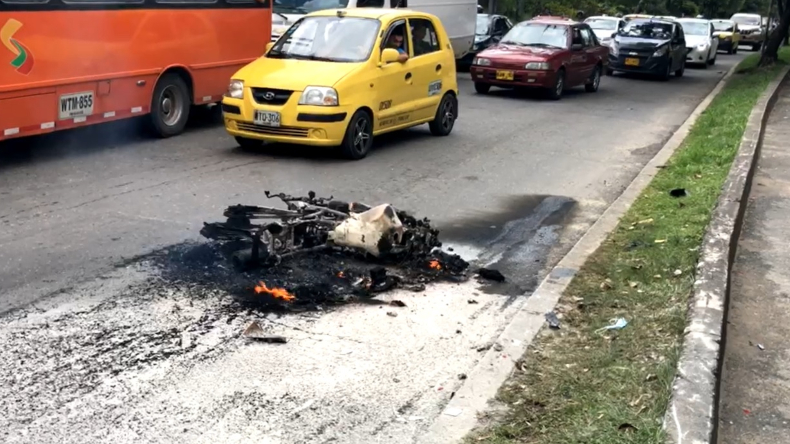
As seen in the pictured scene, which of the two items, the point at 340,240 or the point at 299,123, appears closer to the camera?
the point at 340,240

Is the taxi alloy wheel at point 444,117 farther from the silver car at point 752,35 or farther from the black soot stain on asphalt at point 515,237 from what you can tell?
the silver car at point 752,35

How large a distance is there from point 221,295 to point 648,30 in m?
23.6

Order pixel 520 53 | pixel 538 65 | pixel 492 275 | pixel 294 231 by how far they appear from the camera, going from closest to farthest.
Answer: pixel 492 275 → pixel 294 231 → pixel 538 65 → pixel 520 53


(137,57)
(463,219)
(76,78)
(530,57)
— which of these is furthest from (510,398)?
(530,57)

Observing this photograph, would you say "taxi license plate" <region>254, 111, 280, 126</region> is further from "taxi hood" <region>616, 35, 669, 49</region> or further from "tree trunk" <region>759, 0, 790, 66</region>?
"tree trunk" <region>759, 0, 790, 66</region>

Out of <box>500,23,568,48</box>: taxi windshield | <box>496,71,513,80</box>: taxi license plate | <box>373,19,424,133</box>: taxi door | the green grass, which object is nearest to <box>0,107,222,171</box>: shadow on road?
<box>373,19,424,133</box>: taxi door

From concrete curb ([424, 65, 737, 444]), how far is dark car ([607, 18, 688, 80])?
1805 cm

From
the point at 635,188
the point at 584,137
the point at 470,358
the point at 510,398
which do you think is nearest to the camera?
the point at 510,398

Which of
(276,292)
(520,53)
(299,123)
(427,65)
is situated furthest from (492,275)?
(520,53)

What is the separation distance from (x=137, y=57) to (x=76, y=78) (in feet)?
3.78

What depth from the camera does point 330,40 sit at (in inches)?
453

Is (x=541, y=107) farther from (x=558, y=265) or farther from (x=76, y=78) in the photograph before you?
(x=558, y=265)

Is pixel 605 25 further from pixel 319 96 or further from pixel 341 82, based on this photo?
pixel 319 96

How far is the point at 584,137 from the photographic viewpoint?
1402 centimetres
